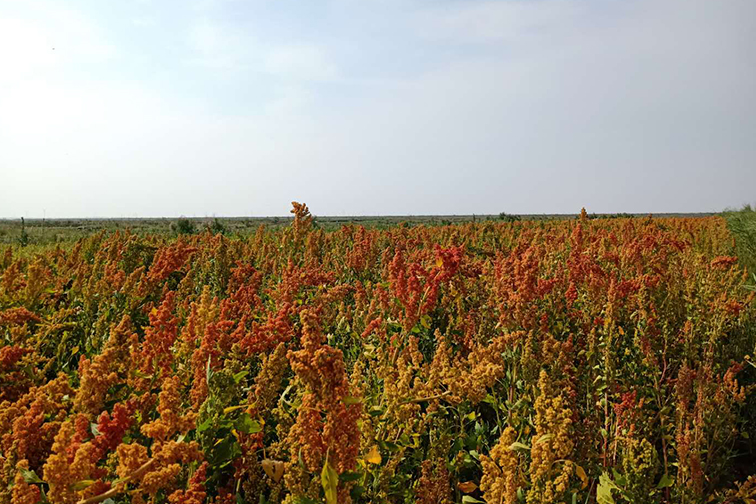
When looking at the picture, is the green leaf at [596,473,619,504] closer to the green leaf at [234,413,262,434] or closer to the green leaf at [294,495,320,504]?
the green leaf at [294,495,320,504]

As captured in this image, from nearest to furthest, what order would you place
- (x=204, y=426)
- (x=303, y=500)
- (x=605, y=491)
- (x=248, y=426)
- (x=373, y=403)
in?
(x=303, y=500), (x=204, y=426), (x=248, y=426), (x=605, y=491), (x=373, y=403)

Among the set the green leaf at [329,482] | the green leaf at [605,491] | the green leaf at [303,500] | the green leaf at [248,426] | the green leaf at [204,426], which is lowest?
the green leaf at [605,491]

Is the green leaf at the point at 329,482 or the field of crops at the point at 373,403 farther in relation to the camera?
the field of crops at the point at 373,403

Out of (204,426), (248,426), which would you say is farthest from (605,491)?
(204,426)

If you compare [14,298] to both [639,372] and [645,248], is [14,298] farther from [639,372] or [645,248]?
[645,248]

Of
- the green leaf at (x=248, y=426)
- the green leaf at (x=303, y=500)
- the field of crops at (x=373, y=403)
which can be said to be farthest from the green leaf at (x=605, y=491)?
the green leaf at (x=248, y=426)

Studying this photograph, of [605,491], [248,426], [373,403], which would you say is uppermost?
[248,426]

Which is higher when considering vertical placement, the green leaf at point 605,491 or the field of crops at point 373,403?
Result: the field of crops at point 373,403

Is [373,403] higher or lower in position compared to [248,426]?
lower

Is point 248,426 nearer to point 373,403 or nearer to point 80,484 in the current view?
point 80,484

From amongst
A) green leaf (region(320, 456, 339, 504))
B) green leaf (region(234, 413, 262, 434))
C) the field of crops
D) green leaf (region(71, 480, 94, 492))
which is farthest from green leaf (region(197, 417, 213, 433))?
green leaf (region(320, 456, 339, 504))

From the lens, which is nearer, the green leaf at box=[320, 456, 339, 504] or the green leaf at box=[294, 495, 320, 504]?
the green leaf at box=[320, 456, 339, 504]

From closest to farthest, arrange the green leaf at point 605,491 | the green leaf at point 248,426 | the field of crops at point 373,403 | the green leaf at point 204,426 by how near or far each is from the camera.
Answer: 1. the field of crops at point 373,403
2. the green leaf at point 204,426
3. the green leaf at point 248,426
4. the green leaf at point 605,491

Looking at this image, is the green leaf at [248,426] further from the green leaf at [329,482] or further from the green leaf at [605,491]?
the green leaf at [605,491]
